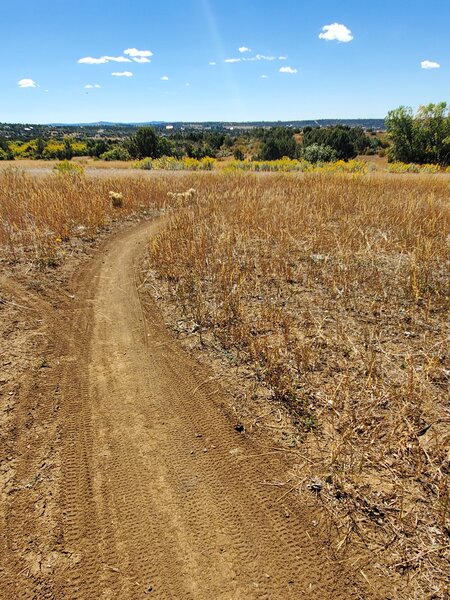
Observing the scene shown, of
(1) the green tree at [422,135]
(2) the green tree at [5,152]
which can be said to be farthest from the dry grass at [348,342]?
(2) the green tree at [5,152]

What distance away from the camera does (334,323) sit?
4.84 m

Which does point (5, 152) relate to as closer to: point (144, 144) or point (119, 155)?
point (119, 155)

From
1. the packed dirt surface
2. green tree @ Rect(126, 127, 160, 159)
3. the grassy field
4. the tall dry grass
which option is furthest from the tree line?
the packed dirt surface

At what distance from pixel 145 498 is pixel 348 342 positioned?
9.21 ft

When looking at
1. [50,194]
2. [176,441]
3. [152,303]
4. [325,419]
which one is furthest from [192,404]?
[50,194]

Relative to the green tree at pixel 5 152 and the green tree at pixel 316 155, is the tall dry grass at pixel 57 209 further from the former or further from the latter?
the green tree at pixel 5 152

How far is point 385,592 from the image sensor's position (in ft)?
6.73

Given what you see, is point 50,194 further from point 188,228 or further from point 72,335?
point 72,335

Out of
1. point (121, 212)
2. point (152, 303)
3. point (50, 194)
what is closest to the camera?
point (152, 303)

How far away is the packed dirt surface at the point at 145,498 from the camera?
211 cm

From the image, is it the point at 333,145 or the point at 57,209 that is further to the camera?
the point at 333,145

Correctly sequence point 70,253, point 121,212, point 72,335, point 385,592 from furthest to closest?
point 121,212 < point 70,253 < point 72,335 < point 385,592

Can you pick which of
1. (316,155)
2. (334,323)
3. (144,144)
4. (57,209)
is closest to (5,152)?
(144,144)

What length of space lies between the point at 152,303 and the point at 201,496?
136 inches
